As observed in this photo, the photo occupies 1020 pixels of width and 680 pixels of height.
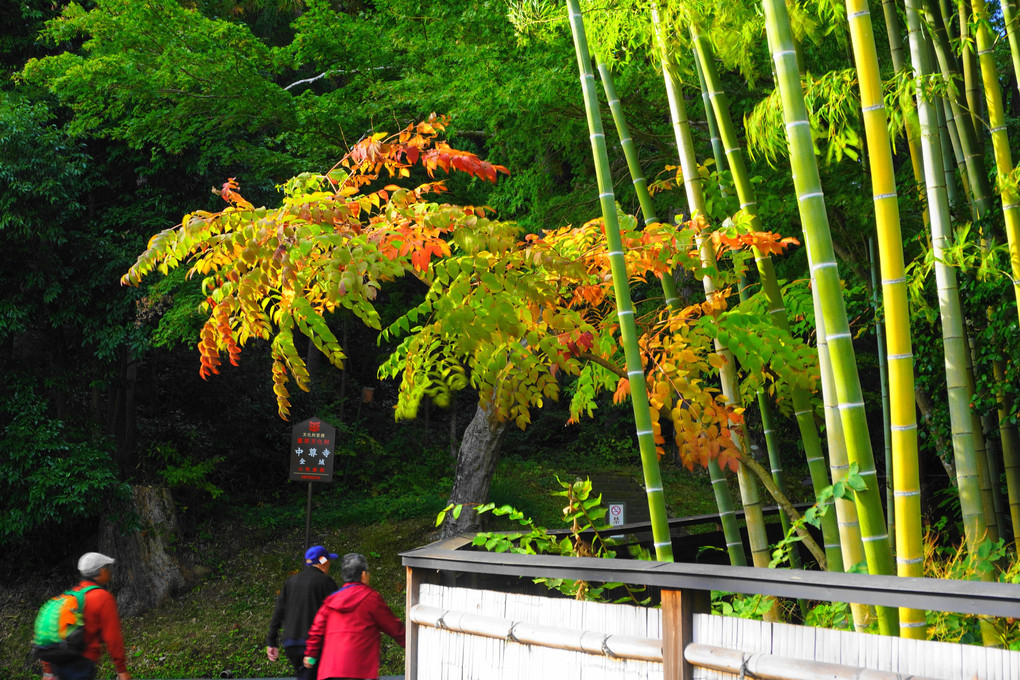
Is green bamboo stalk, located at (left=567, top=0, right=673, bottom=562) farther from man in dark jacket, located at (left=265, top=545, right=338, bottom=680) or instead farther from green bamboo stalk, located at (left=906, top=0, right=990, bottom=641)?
man in dark jacket, located at (left=265, top=545, right=338, bottom=680)

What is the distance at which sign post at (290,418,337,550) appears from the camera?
10.0m

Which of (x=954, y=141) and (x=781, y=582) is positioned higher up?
(x=954, y=141)

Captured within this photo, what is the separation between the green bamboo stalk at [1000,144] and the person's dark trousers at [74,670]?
4207 mm

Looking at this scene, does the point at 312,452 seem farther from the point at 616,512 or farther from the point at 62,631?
the point at 62,631

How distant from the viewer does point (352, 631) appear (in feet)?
11.0

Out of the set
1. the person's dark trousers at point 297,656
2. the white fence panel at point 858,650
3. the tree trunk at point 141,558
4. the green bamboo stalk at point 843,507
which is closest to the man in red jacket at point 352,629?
the person's dark trousers at point 297,656

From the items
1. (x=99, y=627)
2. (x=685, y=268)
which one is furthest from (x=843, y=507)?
(x=99, y=627)

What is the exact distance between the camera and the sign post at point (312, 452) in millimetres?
10031

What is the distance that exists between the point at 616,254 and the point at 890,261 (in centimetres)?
94

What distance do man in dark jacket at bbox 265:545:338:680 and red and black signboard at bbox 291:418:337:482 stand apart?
6011 mm

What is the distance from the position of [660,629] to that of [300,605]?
2.21m

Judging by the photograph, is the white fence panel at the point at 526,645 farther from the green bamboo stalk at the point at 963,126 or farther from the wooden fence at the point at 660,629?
the green bamboo stalk at the point at 963,126

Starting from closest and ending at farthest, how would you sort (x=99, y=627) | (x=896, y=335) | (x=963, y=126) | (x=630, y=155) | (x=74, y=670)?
(x=896, y=335) < (x=74, y=670) < (x=99, y=627) < (x=630, y=155) < (x=963, y=126)

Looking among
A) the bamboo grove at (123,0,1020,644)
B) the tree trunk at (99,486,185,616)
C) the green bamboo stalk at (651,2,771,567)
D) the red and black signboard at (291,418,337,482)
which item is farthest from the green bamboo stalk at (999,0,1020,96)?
the tree trunk at (99,486,185,616)
